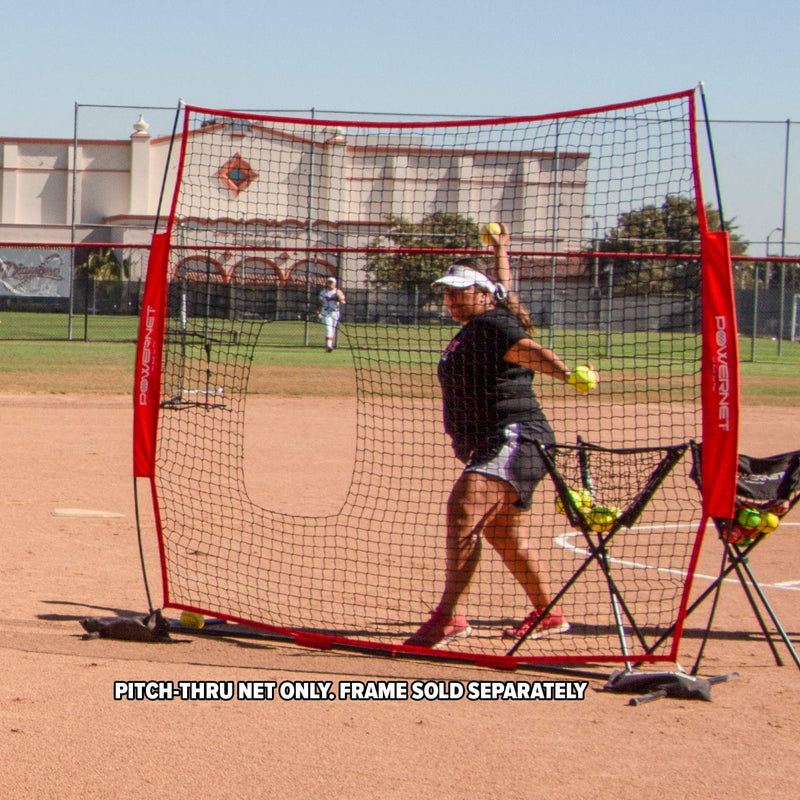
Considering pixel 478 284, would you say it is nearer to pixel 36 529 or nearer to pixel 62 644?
pixel 62 644

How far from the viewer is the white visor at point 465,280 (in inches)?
226

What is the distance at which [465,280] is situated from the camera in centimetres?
578

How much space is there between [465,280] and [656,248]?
51.3 ft

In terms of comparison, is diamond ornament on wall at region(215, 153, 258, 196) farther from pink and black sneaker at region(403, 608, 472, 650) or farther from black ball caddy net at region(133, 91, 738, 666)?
pink and black sneaker at region(403, 608, 472, 650)

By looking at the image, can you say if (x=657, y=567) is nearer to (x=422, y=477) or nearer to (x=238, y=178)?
(x=422, y=477)

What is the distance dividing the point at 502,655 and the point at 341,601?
1424mm

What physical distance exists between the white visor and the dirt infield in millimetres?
1843

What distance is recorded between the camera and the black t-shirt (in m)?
5.70

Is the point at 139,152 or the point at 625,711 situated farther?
the point at 139,152

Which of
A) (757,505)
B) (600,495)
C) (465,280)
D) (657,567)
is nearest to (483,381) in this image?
(465,280)

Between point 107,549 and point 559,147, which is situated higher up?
point 559,147

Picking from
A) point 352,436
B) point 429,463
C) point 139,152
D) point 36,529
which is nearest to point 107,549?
point 36,529

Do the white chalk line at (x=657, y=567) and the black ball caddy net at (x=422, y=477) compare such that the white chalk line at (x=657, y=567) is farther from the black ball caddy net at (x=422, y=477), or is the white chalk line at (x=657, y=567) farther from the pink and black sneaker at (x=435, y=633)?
the pink and black sneaker at (x=435, y=633)

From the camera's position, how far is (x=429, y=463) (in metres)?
13.0
